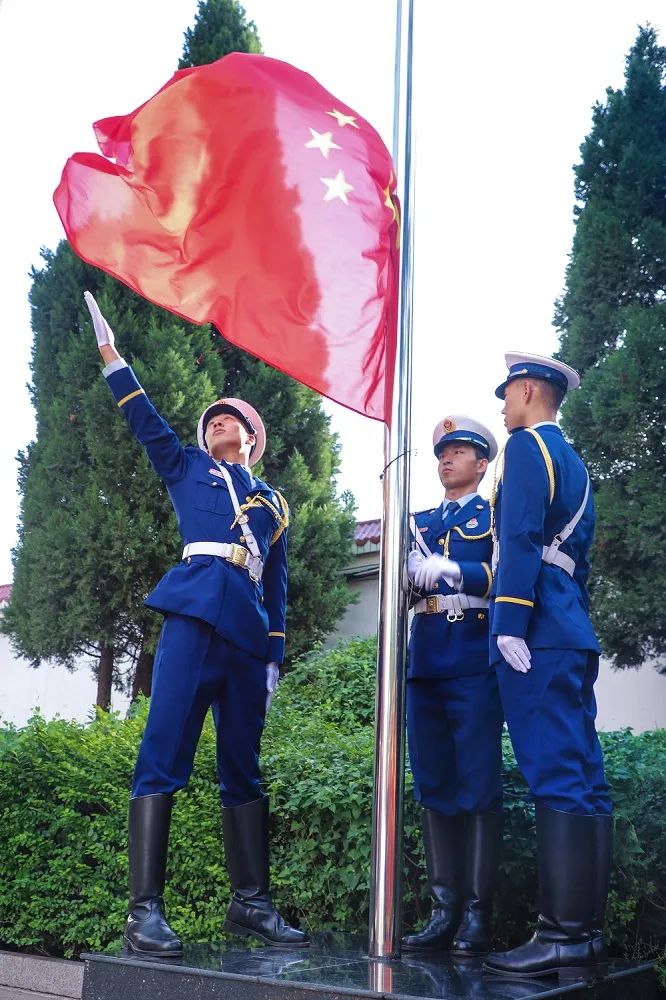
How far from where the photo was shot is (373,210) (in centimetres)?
439

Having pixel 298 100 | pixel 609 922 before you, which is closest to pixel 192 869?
pixel 609 922

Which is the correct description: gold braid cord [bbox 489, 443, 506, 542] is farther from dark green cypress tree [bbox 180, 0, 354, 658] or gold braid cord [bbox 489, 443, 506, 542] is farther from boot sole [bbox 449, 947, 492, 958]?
dark green cypress tree [bbox 180, 0, 354, 658]

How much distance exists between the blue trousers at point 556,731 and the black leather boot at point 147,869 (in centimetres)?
134

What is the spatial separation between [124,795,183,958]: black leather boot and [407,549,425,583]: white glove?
1.23 m

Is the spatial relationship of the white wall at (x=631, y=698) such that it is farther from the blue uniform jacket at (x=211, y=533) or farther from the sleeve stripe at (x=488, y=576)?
the sleeve stripe at (x=488, y=576)

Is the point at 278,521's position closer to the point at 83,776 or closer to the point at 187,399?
the point at 83,776

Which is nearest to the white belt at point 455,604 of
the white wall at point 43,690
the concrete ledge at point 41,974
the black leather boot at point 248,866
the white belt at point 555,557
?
the white belt at point 555,557

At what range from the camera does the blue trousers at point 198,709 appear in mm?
3967

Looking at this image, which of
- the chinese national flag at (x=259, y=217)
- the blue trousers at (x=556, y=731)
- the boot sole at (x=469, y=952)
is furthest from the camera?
the chinese national flag at (x=259, y=217)

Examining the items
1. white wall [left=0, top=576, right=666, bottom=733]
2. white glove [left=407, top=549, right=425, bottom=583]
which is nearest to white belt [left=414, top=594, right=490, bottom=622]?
white glove [left=407, top=549, right=425, bottom=583]

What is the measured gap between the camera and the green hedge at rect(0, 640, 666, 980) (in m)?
4.13

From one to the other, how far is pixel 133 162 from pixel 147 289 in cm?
70

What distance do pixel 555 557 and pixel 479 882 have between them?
120cm

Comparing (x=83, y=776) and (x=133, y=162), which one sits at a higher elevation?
(x=133, y=162)
